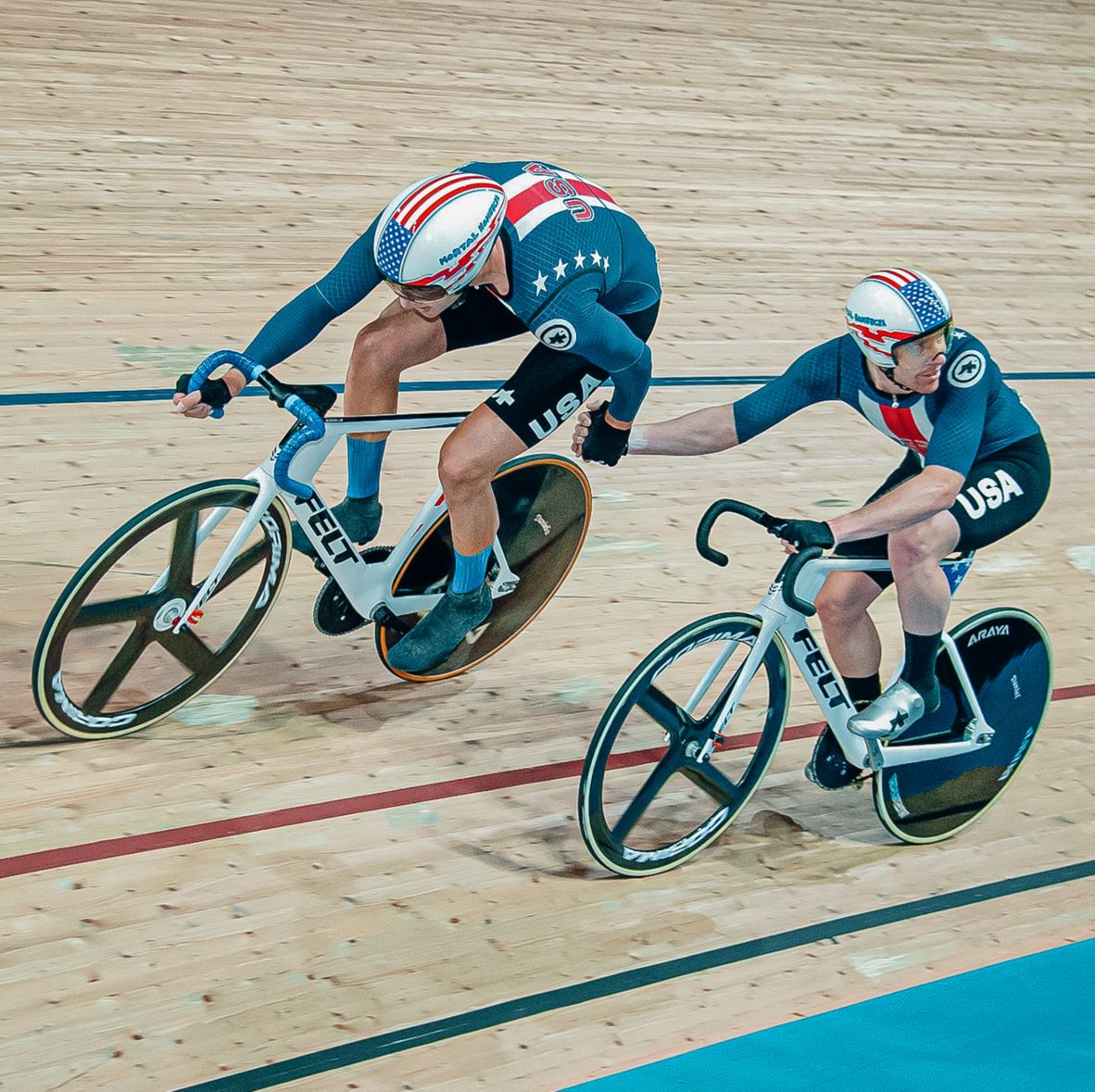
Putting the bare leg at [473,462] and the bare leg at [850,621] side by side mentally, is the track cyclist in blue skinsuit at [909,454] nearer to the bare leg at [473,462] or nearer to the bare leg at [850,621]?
the bare leg at [850,621]

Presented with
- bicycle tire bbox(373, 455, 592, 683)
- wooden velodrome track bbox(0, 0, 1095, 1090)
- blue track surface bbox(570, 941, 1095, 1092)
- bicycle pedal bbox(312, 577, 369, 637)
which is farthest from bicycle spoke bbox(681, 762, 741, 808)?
bicycle pedal bbox(312, 577, 369, 637)

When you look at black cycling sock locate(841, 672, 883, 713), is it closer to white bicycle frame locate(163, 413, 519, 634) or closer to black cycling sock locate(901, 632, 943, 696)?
black cycling sock locate(901, 632, 943, 696)

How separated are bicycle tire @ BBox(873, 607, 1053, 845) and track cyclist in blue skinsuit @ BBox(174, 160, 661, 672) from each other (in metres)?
0.87

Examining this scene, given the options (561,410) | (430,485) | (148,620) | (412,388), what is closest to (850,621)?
(561,410)

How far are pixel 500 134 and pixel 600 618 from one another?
3.47 m

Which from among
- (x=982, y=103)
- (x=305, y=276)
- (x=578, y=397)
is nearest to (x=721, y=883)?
(x=578, y=397)

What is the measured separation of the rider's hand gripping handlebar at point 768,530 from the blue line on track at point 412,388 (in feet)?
7.89

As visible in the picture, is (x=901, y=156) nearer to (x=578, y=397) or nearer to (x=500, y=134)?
(x=500, y=134)

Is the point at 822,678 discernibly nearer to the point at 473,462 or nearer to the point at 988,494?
the point at 988,494

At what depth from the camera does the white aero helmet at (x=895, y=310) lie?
2559 mm

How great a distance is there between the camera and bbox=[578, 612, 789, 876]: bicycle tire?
269cm

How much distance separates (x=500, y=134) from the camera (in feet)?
21.7

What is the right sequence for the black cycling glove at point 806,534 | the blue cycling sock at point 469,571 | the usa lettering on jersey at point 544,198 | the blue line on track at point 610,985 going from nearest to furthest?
the blue line on track at point 610,985, the black cycling glove at point 806,534, the usa lettering on jersey at point 544,198, the blue cycling sock at point 469,571

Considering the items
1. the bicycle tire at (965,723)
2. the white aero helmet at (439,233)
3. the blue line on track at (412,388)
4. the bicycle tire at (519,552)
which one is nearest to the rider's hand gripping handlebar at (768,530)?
the bicycle tire at (965,723)
